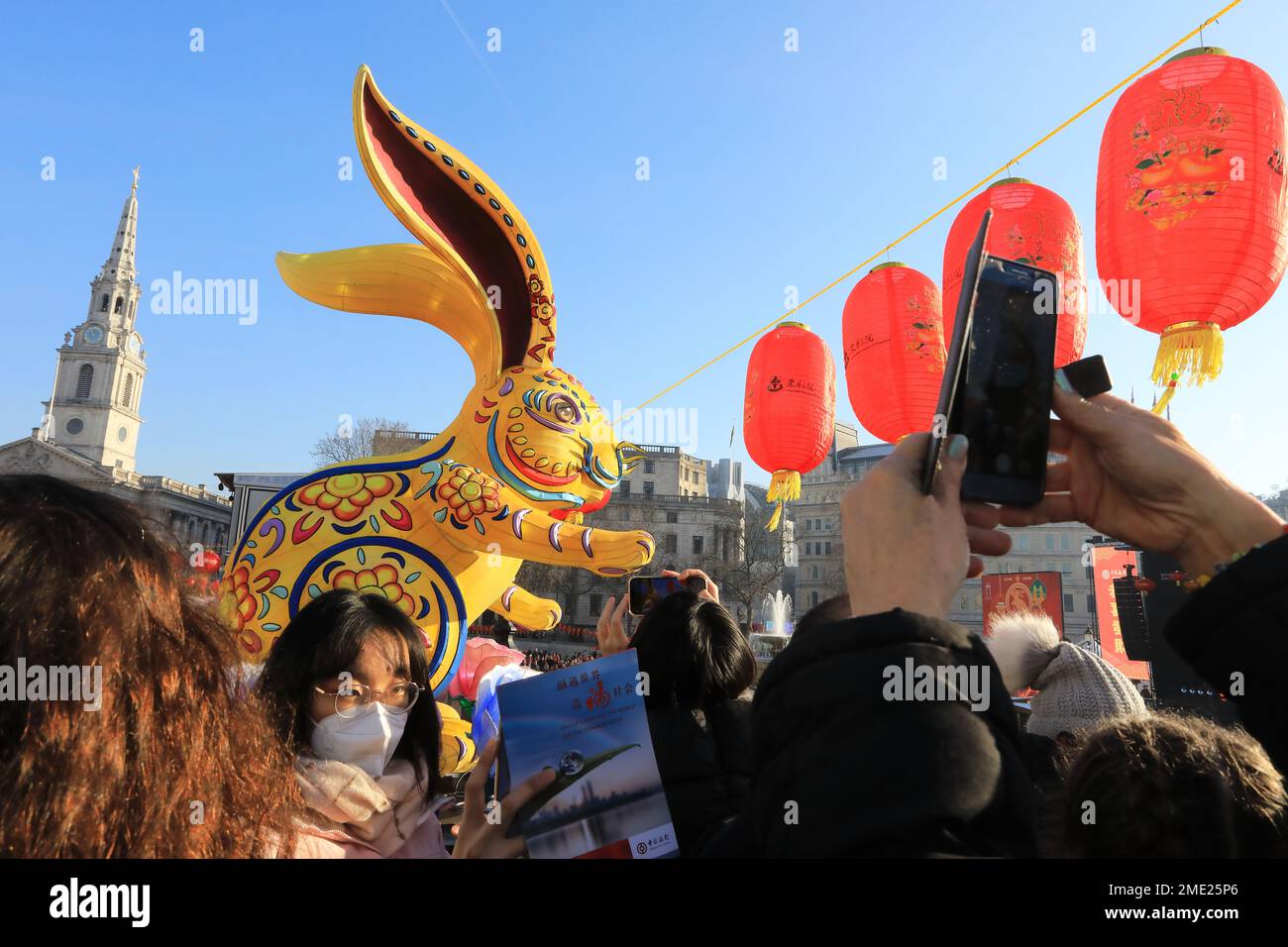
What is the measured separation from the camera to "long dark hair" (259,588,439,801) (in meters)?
2.10

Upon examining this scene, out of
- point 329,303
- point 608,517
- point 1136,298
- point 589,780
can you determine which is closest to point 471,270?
point 329,303

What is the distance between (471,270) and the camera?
19.5ft

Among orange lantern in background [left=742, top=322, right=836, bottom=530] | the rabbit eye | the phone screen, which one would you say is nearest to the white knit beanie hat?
the phone screen

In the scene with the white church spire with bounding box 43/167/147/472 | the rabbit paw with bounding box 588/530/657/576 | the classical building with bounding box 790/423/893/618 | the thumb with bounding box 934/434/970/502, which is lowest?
the thumb with bounding box 934/434/970/502

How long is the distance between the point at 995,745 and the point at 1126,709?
2332 mm

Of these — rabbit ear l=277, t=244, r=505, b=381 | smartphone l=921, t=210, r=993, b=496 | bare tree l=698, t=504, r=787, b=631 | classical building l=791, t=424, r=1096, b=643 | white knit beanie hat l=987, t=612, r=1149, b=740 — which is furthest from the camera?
classical building l=791, t=424, r=1096, b=643

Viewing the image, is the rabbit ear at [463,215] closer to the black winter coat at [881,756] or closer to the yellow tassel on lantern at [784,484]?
the yellow tassel on lantern at [784,484]

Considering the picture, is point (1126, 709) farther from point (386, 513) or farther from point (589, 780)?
point (386, 513)

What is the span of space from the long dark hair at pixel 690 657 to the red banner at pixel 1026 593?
626 inches

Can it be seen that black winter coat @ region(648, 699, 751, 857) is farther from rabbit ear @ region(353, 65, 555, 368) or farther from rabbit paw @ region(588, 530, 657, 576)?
rabbit ear @ region(353, 65, 555, 368)

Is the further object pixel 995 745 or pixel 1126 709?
pixel 1126 709

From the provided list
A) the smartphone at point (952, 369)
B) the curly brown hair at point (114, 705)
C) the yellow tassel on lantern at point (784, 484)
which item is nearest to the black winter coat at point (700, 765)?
the curly brown hair at point (114, 705)

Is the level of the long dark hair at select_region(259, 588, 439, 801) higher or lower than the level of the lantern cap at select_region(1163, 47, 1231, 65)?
lower

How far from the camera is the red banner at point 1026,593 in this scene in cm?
1678
